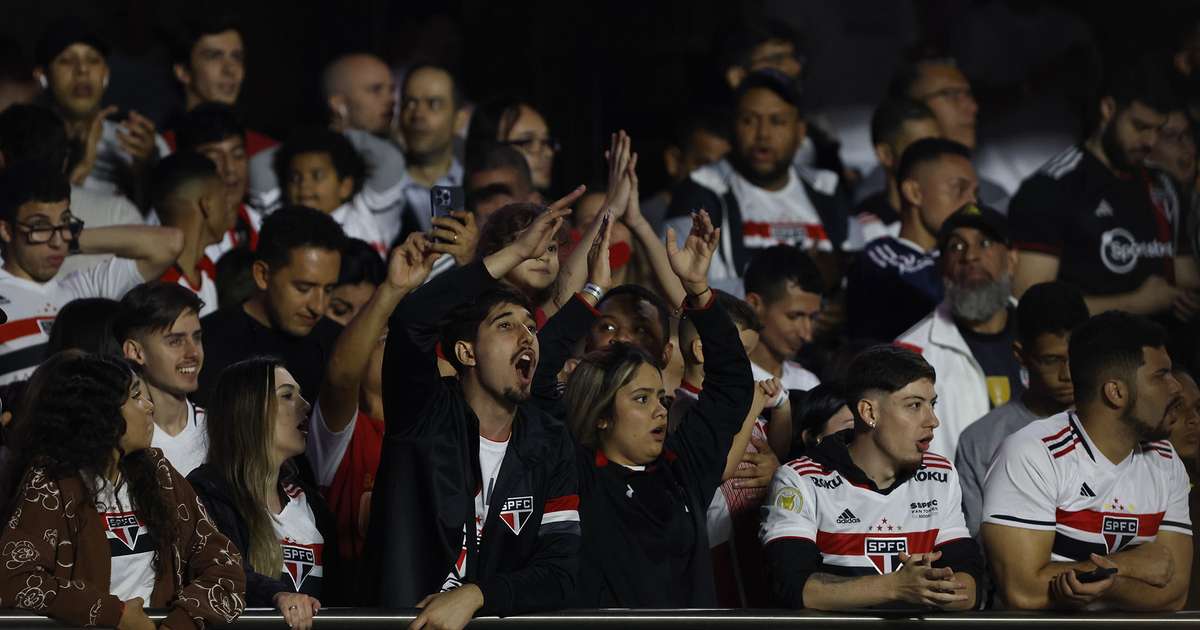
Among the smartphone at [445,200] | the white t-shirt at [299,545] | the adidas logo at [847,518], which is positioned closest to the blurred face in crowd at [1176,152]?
the adidas logo at [847,518]

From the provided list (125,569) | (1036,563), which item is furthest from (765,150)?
(125,569)

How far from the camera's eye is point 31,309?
20.1ft

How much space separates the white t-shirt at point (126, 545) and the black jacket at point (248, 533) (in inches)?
10.1

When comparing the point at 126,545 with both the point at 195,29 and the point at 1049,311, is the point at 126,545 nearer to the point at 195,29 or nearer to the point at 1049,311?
the point at 1049,311

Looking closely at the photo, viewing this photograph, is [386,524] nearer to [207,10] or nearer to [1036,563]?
[1036,563]

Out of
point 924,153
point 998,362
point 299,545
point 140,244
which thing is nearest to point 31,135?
point 140,244

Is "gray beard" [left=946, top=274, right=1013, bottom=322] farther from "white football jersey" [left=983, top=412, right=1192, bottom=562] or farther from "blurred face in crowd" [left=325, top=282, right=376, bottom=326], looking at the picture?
"blurred face in crowd" [left=325, top=282, right=376, bottom=326]

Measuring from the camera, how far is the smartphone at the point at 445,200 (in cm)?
516

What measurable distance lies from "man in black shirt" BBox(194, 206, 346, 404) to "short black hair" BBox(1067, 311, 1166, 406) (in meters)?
2.46

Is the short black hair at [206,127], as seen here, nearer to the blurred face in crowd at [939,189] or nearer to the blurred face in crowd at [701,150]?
the blurred face in crowd at [701,150]

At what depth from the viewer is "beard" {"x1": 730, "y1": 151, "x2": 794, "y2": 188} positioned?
797cm

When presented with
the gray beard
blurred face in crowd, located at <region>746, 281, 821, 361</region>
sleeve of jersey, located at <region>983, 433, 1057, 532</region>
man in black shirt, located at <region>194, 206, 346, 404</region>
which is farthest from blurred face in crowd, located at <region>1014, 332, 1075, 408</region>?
man in black shirt, located at <region>194, 206, 346, 404</region>

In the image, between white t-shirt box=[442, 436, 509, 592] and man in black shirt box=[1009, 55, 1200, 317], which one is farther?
man in black shirt box=[1009, 55, 1200, 317]

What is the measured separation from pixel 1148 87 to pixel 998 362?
2244 mm
